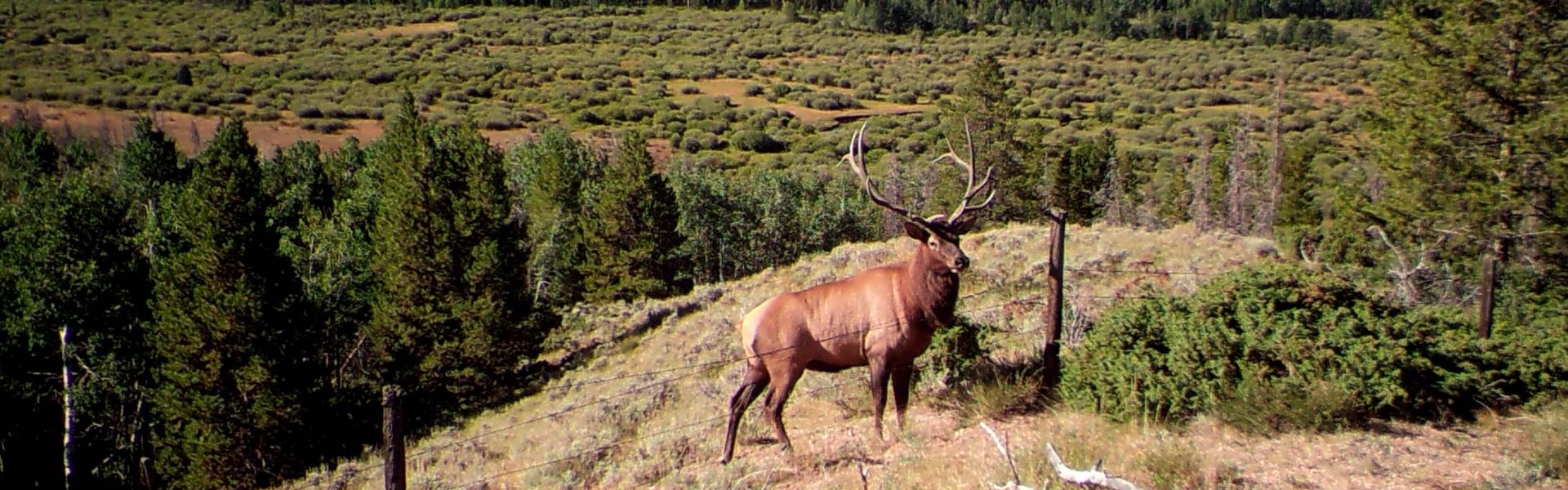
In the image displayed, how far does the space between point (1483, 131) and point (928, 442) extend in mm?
17276

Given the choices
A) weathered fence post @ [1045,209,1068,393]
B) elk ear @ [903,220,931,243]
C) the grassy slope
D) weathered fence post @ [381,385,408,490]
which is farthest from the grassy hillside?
weathered fence post @ [381,385,408,490]

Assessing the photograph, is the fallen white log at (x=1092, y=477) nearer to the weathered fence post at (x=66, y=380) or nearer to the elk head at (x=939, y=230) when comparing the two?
the elk head at (x=939, y=230)

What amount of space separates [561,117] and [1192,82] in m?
82.6

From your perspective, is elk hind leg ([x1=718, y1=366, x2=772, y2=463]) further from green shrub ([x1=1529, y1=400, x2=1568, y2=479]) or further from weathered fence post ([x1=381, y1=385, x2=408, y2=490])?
green shrub ([x1=1529, y1=400, x2=1568, y2=479])

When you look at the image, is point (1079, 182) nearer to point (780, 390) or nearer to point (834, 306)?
point (834, 306)

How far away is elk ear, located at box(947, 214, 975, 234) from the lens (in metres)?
8.97

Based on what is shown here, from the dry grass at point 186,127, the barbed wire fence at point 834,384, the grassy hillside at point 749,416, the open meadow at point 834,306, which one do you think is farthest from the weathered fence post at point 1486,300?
the dry grass at point 186,127

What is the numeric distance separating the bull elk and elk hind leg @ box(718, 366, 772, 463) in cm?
1

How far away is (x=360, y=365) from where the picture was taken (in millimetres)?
34906

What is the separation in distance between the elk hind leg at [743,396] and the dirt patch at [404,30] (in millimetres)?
180313

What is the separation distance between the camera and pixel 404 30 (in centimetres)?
18338

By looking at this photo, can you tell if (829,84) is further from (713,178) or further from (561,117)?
(713,178)

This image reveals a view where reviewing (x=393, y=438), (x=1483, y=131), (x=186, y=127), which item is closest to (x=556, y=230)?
(x=1483, y=131)

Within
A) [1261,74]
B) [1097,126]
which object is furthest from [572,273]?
[1261,74]
